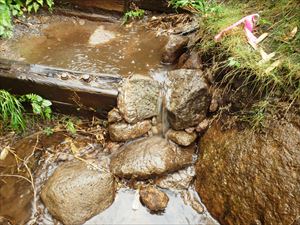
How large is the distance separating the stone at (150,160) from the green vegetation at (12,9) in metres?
2.64

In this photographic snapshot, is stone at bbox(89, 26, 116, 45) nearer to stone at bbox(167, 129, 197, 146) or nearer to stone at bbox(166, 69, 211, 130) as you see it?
stone at bbox(166, 69, 211, 130)

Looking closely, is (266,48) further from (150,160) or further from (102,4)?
(102,4)

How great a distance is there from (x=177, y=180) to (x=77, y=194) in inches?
43.8

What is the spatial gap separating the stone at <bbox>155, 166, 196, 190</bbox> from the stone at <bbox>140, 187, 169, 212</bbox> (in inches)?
5.0

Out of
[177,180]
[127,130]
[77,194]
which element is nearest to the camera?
[77,194]

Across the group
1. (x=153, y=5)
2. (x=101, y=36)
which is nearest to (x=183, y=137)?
(x=101, y=36)

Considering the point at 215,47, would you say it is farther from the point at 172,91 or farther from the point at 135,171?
the point at 135,171

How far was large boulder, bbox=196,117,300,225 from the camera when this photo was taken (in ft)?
8.64

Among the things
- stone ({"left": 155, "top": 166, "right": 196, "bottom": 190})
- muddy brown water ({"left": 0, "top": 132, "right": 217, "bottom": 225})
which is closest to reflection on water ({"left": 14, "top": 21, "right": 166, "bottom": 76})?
muddy brown water ({"left": 0, "top": 132, "right": 217, "bottom": 225})

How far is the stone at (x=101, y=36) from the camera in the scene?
4.51 metres

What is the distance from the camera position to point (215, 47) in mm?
3344

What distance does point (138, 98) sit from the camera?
142 inches

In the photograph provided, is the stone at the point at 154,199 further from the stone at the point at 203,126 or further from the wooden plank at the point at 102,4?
the wooden plank at the point at 102,4

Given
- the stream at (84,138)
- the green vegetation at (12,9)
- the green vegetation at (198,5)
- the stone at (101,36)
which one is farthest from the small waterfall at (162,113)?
the green vegetation at (12,9)
